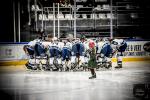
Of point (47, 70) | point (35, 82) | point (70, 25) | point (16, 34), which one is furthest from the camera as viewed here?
point (70, 25)

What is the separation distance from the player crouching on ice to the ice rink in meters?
0.25

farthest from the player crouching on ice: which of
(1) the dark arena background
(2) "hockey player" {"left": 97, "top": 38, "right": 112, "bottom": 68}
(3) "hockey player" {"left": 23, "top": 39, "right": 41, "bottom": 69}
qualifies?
(3) "hockey player" {"left": 23, "top": 39, "right": 41, "bottom": 69}

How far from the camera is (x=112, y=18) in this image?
13930mm

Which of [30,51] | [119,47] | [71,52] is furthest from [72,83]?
[119,47]

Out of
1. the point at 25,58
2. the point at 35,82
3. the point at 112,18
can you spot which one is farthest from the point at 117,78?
the point at 112,18

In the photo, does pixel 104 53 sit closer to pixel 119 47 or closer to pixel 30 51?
pixel 119 47

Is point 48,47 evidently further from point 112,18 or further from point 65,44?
point 112,18

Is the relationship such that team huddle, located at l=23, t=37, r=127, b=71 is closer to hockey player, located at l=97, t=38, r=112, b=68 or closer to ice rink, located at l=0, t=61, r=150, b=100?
hockey player, located at l=97, t=38, r=112, b=68

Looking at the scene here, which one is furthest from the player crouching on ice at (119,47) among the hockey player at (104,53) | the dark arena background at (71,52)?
the hockey player at (104,53)

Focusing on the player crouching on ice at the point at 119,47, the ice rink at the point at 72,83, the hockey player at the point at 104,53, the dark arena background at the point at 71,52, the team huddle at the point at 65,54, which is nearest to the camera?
the ice rink at the point at 72,83

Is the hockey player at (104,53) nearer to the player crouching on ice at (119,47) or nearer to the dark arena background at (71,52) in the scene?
the dark arena background at (71,52)

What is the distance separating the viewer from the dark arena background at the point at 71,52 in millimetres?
7910

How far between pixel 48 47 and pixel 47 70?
0.67m

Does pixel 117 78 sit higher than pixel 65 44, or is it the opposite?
pixel 65 44
